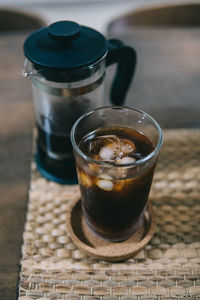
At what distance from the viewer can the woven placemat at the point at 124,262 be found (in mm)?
615

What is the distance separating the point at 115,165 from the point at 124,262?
0.70ft

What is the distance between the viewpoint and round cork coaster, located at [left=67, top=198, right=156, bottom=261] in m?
0.65

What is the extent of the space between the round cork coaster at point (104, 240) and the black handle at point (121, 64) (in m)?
0.28

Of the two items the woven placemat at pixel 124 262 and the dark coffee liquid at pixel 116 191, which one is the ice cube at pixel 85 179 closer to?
the dark coffee liquid at pixel 116 191

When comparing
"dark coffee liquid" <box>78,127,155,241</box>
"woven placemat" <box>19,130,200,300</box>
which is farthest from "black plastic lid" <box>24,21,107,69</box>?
"woven placemat" <box>19,130,200,300</box>

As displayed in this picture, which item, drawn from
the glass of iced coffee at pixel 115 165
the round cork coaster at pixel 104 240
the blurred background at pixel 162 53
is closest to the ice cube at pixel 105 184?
the glass of iced coffee at pixel 115 165

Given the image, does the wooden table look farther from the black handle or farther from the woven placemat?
the black handle

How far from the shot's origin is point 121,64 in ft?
2.65

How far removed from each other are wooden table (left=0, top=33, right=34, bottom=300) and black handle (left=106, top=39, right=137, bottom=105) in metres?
0.25

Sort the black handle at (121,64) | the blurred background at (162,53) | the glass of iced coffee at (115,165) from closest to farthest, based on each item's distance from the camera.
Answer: the glass of iced coffee at (115,165) < the black handle at (121,64) < the blurred background at (162,53)

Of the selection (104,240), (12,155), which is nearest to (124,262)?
(104,240)

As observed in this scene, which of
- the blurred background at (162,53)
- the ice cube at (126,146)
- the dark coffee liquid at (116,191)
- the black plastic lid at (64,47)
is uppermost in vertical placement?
the black plastic lid at (64,47)

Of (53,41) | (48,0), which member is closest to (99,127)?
(53,41)

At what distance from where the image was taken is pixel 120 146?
2.12 feet
